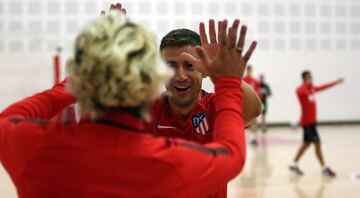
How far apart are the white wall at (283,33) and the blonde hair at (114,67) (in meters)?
12.7

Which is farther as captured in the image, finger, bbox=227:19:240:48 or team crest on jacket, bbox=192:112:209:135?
team crest on jacket, bbox=192:112:209:135

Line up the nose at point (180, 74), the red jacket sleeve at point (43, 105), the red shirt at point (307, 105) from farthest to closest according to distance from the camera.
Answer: the red shirt at point (307, 105)
the nose at point (180, 74)
the red jacket sleeve at point (43, 105)

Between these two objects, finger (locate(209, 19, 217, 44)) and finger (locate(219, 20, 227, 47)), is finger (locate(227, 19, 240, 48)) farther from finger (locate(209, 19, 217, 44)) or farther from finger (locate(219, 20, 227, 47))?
finger (locate(209, 19, 217, 44))

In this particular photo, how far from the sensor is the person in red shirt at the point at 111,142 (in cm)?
119

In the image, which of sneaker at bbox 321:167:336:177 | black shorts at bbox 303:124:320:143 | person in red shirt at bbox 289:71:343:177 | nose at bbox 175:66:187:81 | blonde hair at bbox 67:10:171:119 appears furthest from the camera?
black shorts at bbox 303:124:320:143

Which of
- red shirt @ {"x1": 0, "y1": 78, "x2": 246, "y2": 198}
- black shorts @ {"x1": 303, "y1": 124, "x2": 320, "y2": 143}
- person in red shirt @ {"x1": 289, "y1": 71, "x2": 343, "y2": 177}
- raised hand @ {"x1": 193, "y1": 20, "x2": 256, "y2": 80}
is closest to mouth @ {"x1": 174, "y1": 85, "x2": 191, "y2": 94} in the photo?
raised hand @ {"x1": 193, "y1": 20, "x2": 256, "y2": 80}

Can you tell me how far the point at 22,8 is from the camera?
1311 centimetres

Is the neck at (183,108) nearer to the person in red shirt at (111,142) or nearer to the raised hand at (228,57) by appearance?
the raised hand at (228,57)

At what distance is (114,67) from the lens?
117 centimetres

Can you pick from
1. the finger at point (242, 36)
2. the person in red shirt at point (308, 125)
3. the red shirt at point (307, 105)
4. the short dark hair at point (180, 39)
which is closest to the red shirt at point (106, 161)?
the finger at point (242, 36)

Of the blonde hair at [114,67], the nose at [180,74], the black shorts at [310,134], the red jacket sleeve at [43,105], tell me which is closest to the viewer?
the blonde hair at [114,67]

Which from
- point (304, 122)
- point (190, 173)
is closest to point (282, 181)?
point (304, 122)

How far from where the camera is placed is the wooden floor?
641 cm

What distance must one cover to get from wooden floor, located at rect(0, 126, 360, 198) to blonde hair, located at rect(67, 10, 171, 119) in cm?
518
